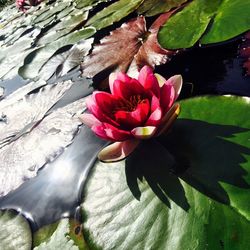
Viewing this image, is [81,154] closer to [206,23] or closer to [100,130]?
[100,130]

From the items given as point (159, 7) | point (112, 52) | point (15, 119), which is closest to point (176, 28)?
point (112, 52)

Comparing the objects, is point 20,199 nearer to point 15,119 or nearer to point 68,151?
point 68,151

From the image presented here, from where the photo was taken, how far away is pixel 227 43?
1.65 meters

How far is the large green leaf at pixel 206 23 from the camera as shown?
1.54m

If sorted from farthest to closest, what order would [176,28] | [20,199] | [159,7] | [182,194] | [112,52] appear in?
[159,7], [112,52], [176,28], [20,199], [182,194]

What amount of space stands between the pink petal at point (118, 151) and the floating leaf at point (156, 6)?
131cm

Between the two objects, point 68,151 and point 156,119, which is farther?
point 68,151

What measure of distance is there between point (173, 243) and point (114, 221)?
21 centimetres

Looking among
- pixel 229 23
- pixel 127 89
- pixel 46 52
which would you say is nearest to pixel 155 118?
pixel 127 89

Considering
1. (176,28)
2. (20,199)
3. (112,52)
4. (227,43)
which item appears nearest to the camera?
(20,199)

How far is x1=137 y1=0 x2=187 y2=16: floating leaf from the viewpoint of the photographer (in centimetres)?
215

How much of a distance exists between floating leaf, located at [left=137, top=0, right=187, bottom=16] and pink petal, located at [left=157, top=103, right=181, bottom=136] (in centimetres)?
126

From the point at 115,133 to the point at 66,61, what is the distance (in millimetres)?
1268

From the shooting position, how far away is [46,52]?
252 centimetres
